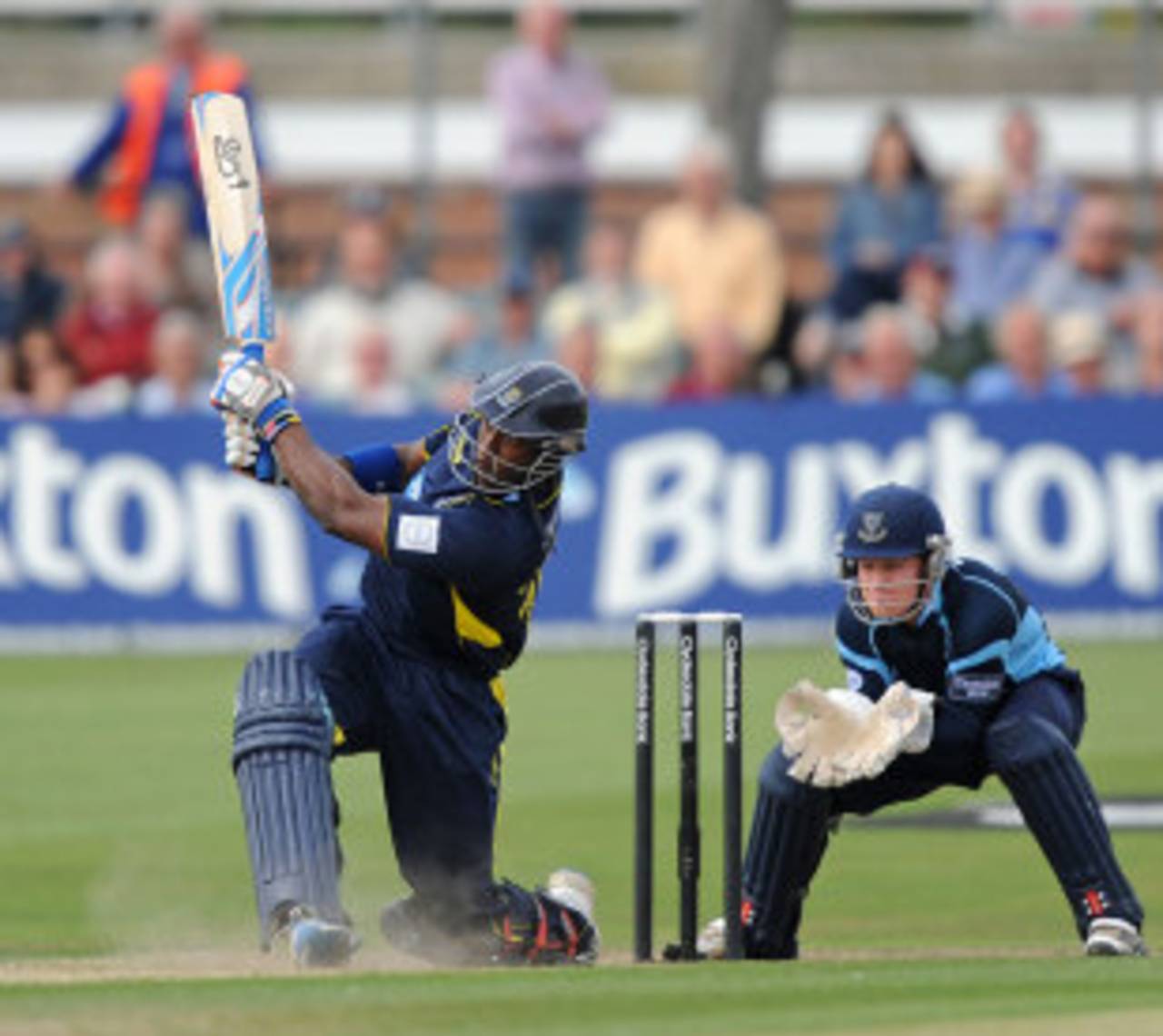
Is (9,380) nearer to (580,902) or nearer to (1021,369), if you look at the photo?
(1021,369)

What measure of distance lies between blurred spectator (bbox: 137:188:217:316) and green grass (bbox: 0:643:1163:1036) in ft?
8.92

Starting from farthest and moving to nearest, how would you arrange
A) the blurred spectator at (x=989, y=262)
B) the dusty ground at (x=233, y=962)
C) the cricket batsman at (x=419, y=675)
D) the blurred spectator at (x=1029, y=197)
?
the blurred spectator at (x=1029, y=197) → the blurred spectator at (x=989, y=262) → the cricket batsman at (x=419, y=675) → the dusty ground at (x=233, y=962)

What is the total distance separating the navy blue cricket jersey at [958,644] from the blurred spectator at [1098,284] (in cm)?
1058

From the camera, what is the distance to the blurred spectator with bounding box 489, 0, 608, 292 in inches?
860

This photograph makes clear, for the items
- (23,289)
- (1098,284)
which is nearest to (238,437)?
(1098,284)

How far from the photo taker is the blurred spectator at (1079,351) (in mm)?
20297

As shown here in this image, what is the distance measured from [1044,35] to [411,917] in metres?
16.5

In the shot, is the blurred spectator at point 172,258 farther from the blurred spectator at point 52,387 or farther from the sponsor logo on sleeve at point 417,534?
the sponsor logo on sleeve at point 417,534

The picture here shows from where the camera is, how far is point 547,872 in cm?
1272

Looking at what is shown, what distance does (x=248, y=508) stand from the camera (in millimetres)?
19766

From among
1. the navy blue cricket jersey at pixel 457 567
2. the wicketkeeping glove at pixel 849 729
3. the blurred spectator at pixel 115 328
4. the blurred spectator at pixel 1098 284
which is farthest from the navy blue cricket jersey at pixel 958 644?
the blurred spectator at pixel 115 328

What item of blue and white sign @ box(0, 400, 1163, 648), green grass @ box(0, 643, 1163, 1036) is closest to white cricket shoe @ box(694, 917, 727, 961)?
green grass @ box(0, 643, 1163, 1036)

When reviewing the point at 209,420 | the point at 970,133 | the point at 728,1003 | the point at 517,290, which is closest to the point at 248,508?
the point at 209,420

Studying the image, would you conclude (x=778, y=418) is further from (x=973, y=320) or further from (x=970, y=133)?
(x=970, y=133)
